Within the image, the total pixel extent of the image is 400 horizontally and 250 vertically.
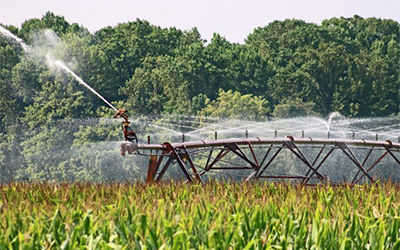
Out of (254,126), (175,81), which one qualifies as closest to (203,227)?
(254,126)

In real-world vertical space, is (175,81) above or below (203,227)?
above

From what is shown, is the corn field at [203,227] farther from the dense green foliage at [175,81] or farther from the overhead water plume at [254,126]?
the dense green foliage at [175,81]

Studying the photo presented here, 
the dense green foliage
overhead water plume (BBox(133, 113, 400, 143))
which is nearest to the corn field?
overhead water plume (BBox(133, 113, 400, 143))

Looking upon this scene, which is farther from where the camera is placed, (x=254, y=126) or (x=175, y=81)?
(x=175, y=81)

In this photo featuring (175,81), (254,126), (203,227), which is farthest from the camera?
(175,81)

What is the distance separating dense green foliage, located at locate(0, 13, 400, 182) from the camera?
86.8 meters

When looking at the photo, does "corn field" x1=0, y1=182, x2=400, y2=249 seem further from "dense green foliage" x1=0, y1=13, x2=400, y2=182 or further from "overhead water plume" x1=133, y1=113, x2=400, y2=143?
"dense green foliage" x1=0, y1=13, x2=400, y2=182

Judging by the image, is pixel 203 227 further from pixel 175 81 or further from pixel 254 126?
pixel 175 81

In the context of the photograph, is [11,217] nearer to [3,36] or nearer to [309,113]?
[309,113]

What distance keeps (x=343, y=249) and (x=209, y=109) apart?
73817 millimetres

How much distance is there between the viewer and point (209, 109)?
276 ft

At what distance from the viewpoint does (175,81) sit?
9169cm

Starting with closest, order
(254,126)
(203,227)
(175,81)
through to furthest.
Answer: (203,227)
(254,126)
(175,81)

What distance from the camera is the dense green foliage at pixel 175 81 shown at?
86.8 meters
